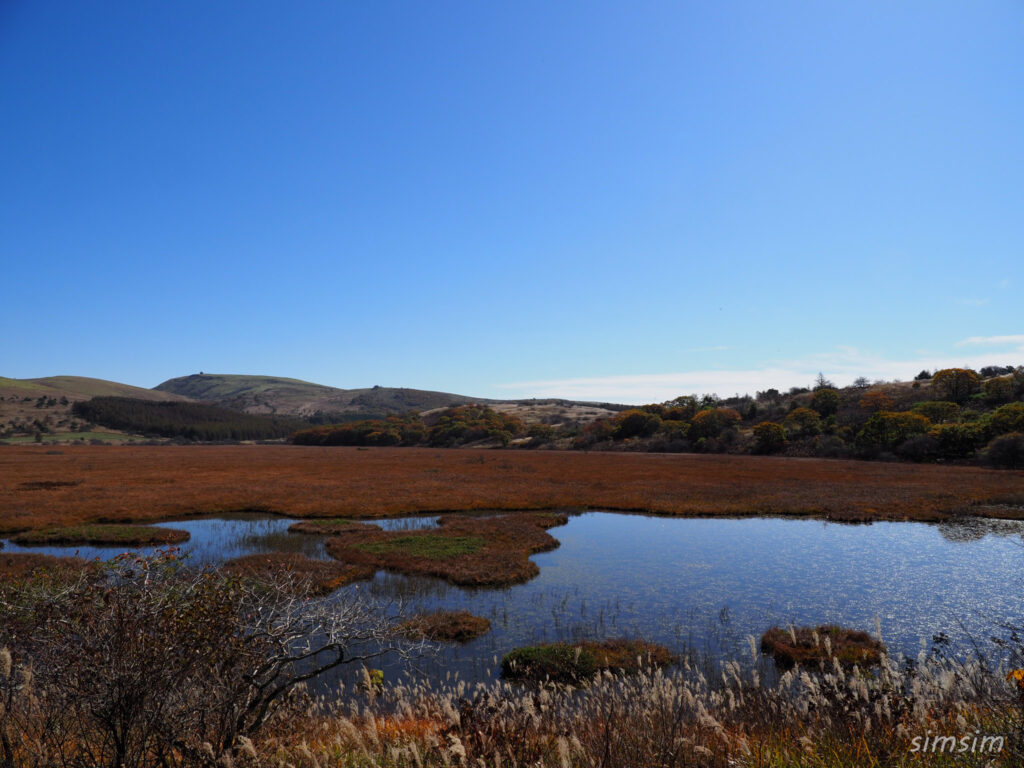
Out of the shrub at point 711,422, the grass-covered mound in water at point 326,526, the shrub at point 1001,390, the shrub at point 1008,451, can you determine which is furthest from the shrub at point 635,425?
the grass-covered mound in water at point 326,526

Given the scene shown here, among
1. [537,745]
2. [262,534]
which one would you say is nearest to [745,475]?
[262,534]

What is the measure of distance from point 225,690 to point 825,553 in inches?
978

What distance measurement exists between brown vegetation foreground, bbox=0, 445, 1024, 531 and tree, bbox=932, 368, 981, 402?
2764 cm

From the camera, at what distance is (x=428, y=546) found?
80.9ft

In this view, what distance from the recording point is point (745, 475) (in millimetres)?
47938

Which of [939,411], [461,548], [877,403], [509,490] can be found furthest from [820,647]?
[877,403]

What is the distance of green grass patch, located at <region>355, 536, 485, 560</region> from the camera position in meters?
23.3

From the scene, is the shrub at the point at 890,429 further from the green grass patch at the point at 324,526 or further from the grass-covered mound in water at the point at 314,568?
the grass-covered mound in water at the point at 314,568

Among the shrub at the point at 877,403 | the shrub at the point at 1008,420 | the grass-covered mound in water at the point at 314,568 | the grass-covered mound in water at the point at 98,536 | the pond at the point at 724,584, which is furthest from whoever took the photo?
the shrub at the point at 877,403

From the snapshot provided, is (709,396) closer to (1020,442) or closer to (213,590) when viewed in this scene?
(1020,442)

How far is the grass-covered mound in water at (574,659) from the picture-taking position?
12.0m

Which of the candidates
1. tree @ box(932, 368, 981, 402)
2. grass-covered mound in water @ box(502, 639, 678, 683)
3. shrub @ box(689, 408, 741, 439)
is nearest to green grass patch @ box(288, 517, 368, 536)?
grass-covered mound in water @ box(502, 639, 678, 683)

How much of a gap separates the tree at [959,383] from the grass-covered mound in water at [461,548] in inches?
2661

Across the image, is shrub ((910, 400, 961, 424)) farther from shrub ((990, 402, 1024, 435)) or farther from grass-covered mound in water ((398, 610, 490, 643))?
grass-covered mound in water ((398, 610, 490, 643))
